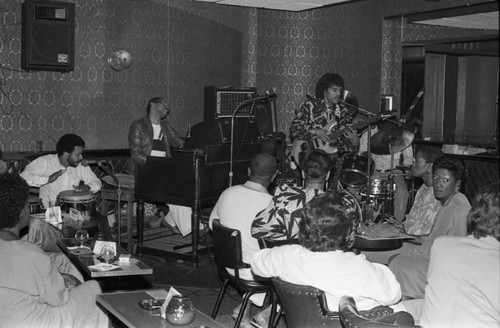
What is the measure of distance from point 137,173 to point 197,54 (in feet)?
9.36

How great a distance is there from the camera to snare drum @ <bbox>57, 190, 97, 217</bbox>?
6910mm

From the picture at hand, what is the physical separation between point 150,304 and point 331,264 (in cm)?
106

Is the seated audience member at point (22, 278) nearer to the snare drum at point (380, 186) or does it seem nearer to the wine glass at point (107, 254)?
the wine glass at point (107, 254)

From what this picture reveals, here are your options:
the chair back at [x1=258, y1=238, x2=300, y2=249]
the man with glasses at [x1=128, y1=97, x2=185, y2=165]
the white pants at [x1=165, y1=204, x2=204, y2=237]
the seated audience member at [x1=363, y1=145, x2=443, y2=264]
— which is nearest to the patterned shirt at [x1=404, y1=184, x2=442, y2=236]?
the seated audience member at [x1=363, y1=145, x2=443, y2=264]

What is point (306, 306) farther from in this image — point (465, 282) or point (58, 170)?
point (58, 170)

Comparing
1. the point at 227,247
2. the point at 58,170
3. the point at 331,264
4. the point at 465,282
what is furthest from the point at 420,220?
the point at 58,170

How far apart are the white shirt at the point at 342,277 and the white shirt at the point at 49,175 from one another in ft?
14.6

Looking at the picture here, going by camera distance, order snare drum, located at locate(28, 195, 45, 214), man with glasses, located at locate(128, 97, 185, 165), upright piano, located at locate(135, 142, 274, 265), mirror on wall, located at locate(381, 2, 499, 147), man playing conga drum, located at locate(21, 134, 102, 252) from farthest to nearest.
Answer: mirror on wall, located at locate(381, 2, 499, 147) → man with glasses, located at locate(128, 97, 185, 165) → man playing conga drum, located at locate(21, 134, 102, 252) → snare drum, located at locate(28, 195, 45, 214) → upright piano, located at locate(135, 142, 274, 265)

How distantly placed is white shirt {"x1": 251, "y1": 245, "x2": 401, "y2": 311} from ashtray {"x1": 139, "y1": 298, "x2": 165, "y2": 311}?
79cm

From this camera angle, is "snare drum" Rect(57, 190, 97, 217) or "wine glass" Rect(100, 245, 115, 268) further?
"snare drum" Rect(57, 190, 97, 217)

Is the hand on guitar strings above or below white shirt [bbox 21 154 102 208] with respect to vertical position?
above

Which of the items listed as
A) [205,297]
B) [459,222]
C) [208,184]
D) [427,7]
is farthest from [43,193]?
[427,7]

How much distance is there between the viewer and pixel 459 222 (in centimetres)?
456

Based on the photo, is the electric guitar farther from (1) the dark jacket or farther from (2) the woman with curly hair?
(2) the woman with curly hair
